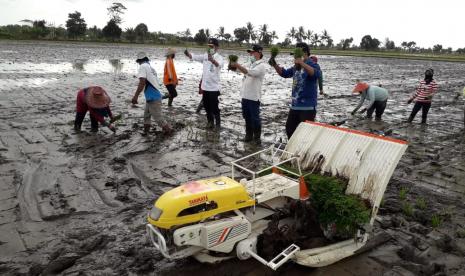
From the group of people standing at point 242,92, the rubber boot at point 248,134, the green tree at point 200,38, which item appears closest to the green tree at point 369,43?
the green tree at point 200,38

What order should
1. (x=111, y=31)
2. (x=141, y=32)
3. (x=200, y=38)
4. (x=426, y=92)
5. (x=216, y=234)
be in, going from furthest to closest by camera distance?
(x=200, y=38) < (x=141, y=32) < (x=111, y=31) < (x=426, y=92) < (x=216, y=234)

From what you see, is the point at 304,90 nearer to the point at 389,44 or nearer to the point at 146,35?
the point at 146,35

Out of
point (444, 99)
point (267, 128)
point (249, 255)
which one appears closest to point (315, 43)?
point (444, 99)

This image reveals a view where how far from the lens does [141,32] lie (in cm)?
6344

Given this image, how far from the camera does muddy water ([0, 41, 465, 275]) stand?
12.7 feet

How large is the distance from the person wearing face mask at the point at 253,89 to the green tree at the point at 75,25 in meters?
53.6

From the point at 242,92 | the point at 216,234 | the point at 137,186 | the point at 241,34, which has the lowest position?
the point at 137,186

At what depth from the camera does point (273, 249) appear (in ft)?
12.3

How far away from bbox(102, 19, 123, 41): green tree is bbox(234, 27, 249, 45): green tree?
31238 millimetres

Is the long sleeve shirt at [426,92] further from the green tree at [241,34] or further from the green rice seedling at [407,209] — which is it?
the green tree at [241,34]

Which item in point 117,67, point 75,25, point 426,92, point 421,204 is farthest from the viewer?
point 75,25

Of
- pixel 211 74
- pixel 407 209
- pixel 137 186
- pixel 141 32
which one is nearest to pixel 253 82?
pixel 211 74

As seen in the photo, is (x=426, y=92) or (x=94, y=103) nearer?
(x=94, y=103)

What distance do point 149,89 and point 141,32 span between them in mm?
59451
